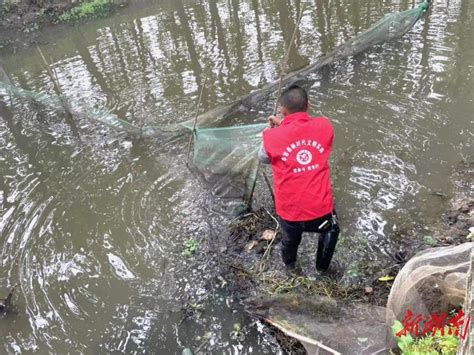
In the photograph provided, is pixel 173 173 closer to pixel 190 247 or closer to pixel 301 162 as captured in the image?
pixel 190 247

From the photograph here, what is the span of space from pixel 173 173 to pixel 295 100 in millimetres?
2703

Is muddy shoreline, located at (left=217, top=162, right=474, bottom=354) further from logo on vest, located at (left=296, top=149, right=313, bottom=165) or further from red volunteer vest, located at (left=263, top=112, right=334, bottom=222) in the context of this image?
logo on vest, located at (left=296, top=149, right=313, bottom=165)

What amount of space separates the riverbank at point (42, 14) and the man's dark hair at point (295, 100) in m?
12.9

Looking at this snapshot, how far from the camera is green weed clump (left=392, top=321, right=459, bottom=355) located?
203cm

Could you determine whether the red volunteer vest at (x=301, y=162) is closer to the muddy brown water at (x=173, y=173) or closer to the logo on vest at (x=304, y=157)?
the logo on vest at (x=304, y=157)

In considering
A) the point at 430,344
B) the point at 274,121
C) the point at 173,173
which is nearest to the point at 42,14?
the point at 173,173

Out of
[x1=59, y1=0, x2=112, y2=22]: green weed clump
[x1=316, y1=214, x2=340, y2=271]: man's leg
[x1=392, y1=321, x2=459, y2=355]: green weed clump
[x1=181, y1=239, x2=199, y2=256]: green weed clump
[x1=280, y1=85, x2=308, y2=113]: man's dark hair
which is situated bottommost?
[x1=59, y1=0, x2=112, y2=22]: green weed clump

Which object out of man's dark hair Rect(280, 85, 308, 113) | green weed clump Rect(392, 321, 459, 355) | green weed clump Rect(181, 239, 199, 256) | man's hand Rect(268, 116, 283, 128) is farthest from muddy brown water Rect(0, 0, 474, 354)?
man's dark hair Rect(280, 85, 308, 113)

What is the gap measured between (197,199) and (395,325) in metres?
2.87

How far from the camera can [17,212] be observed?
4.96 m

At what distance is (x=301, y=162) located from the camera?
115 inches

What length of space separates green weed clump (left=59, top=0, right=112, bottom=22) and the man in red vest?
1316cm

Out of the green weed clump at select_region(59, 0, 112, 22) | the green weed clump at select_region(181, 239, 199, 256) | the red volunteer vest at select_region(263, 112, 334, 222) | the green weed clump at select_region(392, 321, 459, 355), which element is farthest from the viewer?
the green weed clump at select_region(59, 0, 112, 22)

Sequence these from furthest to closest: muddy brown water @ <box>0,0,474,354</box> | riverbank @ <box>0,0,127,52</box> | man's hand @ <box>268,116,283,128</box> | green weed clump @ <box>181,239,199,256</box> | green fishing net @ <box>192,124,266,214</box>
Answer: riverbank @ <box>0,0,127,52</box> → green fishing net @ <box>192,124,266,214</box> → green weed clump @ <box>181,239,199,256</box> → muddy brown water @ <box>0,0,474,354</box> → man's hand @ <box>268,116,283,128</box>
